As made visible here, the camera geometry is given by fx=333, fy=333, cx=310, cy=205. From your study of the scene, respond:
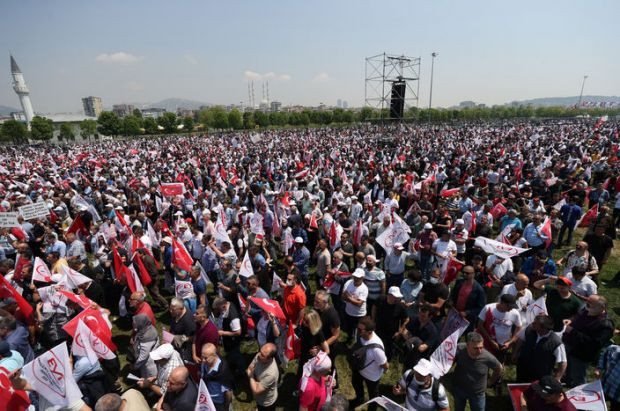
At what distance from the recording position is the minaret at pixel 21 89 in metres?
127

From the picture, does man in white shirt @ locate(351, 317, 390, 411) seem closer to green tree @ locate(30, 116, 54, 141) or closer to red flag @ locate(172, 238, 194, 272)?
red flag @ locate(172, 238, 194, 272)

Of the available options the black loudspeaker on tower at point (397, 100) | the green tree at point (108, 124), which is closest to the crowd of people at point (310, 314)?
the black loudspeaker on tower at point (397, 100)

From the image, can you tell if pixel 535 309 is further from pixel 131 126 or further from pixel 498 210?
pixel 131 126

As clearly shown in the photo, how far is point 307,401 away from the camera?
3658 mm

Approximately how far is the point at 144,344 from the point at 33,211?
313 inches

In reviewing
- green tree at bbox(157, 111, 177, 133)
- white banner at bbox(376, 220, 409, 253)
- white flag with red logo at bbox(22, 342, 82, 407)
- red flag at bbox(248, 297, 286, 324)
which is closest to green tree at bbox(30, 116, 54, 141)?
green tree at bbox(157, 111, 177, 133)

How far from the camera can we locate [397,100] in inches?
1804

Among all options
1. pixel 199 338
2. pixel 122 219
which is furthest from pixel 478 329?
pixel 122 219

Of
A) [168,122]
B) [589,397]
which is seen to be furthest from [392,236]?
[168,122]

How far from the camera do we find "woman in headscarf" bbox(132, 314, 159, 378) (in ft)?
15.0

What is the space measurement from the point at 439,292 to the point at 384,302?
0.97m

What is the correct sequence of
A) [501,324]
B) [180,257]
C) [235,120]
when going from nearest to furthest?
[501,324], [180,257], [235,120]

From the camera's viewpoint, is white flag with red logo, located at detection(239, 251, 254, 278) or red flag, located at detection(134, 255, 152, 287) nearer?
white flag with red logo, located at detection(239, 251, 254, 278)

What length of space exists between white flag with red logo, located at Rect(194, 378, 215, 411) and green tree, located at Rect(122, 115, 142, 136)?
79.8m
